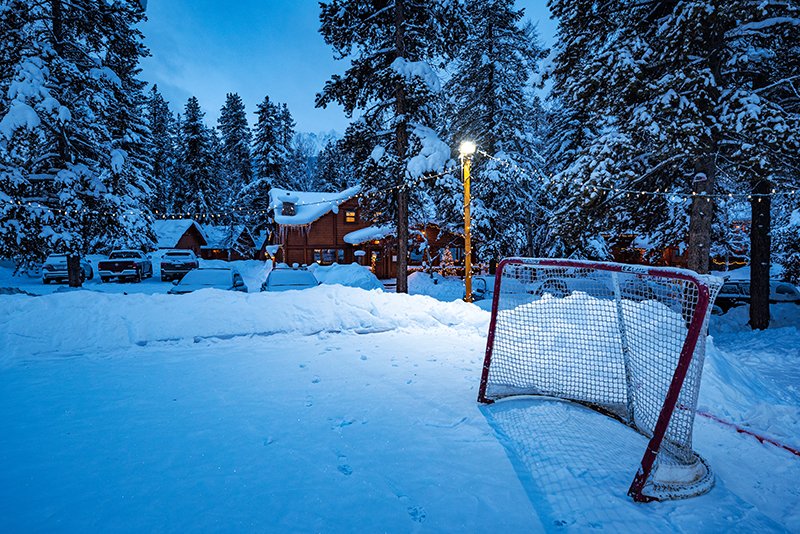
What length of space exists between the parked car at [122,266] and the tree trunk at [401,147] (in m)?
18.8

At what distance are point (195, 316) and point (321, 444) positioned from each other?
594 cm

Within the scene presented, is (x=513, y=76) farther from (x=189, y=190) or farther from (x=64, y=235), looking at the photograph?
(x=189, y=190)

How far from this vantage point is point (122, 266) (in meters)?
23.6

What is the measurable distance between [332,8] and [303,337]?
1362 cm

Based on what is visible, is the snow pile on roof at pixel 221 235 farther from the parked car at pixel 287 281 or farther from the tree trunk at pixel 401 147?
the parked car at pixel 287 281

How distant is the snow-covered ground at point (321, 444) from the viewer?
269 centimetres

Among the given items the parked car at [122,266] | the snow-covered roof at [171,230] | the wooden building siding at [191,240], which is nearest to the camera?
the parked car at [122,266]

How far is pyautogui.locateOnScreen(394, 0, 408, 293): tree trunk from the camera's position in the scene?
48.5 ft

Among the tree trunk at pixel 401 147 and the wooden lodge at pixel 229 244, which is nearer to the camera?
the tree trunk at pixel 401 147

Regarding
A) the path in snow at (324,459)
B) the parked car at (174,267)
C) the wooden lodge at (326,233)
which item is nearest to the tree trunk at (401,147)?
the path in snow at (324,459)

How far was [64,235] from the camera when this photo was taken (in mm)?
14195

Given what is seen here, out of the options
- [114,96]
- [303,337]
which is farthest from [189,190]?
Answer: [303,337]

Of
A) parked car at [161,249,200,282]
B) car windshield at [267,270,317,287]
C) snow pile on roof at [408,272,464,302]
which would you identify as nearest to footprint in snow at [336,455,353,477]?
car windshield at [267,270,317,287]

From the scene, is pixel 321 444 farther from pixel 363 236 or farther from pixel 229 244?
pixel 229 244
